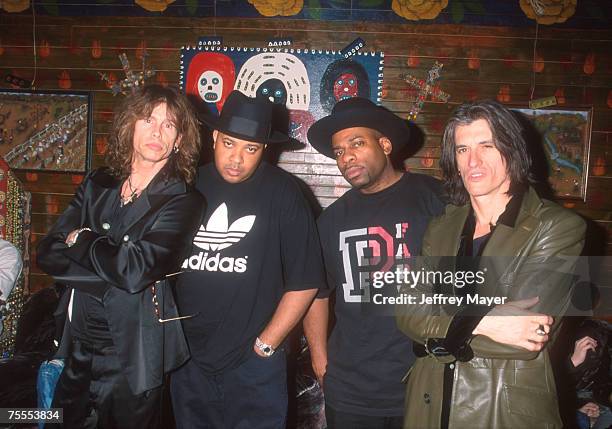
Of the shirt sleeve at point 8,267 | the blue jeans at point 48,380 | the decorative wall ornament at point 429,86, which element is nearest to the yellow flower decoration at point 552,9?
the decorative wall ornament at point 429,86

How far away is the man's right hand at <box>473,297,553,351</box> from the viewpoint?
170 centimetres

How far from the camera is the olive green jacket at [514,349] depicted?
1722 millimetres

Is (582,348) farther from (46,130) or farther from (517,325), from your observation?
(46,130)

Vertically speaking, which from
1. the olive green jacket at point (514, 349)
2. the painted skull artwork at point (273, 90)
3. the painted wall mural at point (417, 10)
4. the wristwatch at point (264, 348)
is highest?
the painted wall mural at point (417, 10)

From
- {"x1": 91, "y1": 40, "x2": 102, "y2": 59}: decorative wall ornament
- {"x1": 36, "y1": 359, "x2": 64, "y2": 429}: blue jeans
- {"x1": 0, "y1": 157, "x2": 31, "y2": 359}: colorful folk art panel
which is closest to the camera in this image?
{"x1": 36, "y1": 359, "x2": 64, "y2": 429}: blue jeans

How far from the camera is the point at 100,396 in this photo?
215 centimetres

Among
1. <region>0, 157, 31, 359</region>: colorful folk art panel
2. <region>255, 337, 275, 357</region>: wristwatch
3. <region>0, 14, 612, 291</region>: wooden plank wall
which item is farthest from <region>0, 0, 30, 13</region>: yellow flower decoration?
<region>255, 337, 275, 357</region>: wristwatch

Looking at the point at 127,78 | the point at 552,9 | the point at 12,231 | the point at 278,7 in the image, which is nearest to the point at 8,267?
the point at 12,231

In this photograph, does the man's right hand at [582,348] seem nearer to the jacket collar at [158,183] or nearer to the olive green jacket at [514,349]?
the olive green jacket at [514,349]

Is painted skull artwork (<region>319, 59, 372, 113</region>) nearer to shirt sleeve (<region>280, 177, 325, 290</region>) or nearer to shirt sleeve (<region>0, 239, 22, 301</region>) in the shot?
shirt sleeve (<region>280, 177, 325, 290</region>)

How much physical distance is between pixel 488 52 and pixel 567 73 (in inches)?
32.5

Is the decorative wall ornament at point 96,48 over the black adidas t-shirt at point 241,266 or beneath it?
over

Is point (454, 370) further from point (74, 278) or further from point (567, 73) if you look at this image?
point (567, 73)

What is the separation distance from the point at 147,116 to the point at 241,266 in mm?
910
